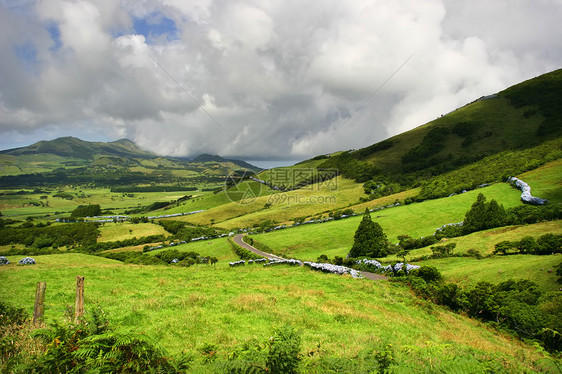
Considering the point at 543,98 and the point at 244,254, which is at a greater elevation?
the point at 543,98

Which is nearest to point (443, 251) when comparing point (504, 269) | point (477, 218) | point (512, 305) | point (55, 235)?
point (504, 269)

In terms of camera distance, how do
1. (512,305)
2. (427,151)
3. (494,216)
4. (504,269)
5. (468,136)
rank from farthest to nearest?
(427,151)
(468,136)
(494,216)
(504,269)
(512,305)

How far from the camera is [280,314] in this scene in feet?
47.5

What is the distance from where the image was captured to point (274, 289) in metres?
20.5

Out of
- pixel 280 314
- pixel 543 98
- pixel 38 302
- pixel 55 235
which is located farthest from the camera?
pixel 543 98

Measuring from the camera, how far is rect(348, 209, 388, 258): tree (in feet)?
139

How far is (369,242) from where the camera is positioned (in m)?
42.7

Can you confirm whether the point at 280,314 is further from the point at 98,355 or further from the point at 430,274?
the point at 430,274

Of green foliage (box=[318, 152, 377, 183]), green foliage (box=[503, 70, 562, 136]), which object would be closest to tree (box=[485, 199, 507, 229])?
green foliage (box=[318, 152, 377, 183])

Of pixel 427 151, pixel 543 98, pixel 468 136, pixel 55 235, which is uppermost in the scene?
pixel 543 98

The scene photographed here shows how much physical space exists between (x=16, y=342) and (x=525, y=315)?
24303 mm

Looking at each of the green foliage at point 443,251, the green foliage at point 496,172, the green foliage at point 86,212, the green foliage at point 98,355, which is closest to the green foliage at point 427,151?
the green foliage at point 496,172

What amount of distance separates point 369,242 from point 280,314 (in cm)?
3161

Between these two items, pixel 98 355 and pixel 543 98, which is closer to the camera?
pixel 98 355
